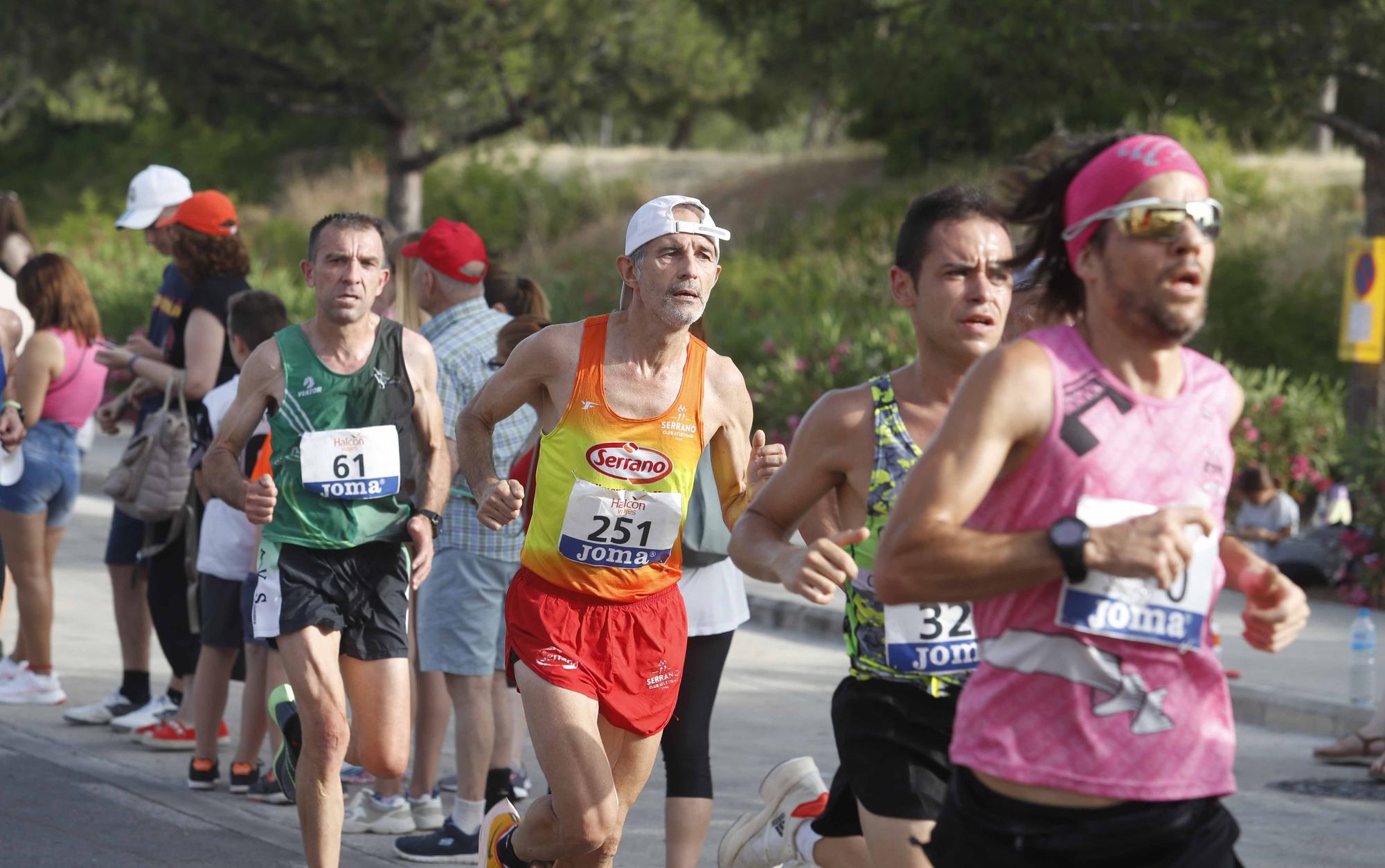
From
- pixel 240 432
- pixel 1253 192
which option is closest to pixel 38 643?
pixel 240 432

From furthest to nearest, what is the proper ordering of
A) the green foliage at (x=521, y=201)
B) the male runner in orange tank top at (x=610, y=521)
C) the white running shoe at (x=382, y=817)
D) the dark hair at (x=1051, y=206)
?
1. the green foliage at (x=521, y=201)
2. the white running shoe at (x=382, y=817)
3. the male runner in orange tank top at (x=610, y=521)
4. the dark hair at (x=1051, y=206)

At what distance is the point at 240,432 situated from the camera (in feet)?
19.1

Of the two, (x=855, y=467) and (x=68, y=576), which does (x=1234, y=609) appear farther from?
(x=855, y=467)

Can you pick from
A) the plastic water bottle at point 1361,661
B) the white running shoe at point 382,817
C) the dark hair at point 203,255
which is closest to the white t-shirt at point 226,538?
the dark hair at point 203,255

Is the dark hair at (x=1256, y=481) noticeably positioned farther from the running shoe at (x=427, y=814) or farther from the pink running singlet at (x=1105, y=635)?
the pink running singlet at (x=1105, y=635)

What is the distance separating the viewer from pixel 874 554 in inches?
156

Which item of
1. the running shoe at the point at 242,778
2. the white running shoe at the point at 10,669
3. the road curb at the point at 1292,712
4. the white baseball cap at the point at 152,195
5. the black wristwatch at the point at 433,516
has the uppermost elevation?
the white baseball cap at the point at 152,195

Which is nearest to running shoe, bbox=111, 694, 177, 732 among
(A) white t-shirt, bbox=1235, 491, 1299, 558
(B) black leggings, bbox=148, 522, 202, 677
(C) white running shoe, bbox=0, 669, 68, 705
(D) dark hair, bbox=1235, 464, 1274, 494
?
(B) black leggings, bbox=148, 522, 202, 677

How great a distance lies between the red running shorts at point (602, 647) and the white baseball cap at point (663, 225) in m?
1.00

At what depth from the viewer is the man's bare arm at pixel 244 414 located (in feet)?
19.0

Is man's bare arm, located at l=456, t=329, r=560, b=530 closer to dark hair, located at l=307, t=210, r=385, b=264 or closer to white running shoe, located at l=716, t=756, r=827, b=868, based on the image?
dark hair, located at l=307, t=210, r=385, b=264

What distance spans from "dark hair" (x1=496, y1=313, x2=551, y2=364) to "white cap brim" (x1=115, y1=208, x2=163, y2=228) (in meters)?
2.57

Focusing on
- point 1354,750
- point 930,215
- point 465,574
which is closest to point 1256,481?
point 1354,750

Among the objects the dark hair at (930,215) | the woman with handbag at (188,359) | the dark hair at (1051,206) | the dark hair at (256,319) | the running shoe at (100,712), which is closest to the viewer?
the dark hair at (1051,206)
